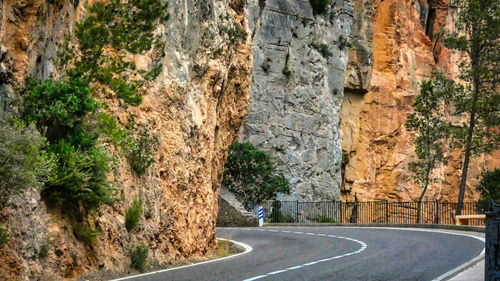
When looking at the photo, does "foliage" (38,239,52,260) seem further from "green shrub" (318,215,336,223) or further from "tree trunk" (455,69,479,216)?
"green shrub" (318,215,336,223)

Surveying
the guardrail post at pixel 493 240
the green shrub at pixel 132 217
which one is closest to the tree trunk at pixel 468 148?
the green shrub at pixel 132 217

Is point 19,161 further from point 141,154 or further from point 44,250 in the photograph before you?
point 141,154

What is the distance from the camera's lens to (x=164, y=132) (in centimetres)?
2153

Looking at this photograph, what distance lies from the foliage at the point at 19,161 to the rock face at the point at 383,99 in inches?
2113

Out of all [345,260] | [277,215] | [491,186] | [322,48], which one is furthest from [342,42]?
[345,260]

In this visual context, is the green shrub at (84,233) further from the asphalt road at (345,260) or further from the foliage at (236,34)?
the foliage at (236,34)

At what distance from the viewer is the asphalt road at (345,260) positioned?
13758mm

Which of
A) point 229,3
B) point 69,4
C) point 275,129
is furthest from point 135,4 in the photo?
point 275,129

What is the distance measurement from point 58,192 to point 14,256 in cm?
260

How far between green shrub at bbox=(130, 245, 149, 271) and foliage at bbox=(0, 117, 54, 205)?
379 cm

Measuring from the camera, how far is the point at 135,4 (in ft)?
57.5

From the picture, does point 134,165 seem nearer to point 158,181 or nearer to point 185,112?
point 158,181

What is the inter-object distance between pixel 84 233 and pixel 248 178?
109 feet

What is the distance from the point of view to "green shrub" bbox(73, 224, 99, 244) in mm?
14987
